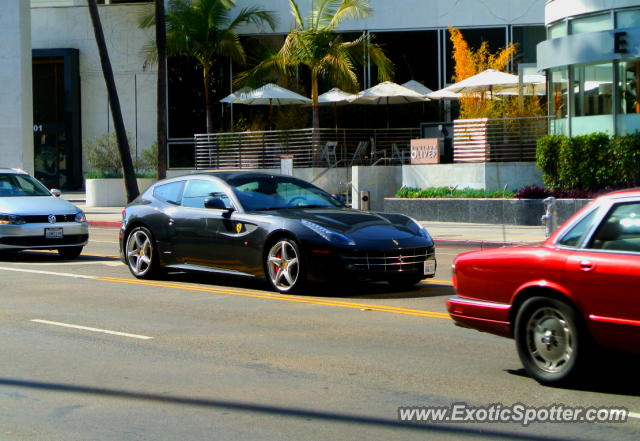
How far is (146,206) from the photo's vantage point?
12.4 meters

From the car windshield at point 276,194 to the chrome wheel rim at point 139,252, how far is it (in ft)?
5.90

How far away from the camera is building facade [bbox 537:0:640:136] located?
67.3ft

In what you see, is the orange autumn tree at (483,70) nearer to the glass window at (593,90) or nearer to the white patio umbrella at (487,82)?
the white patio umbrella at (487,82)

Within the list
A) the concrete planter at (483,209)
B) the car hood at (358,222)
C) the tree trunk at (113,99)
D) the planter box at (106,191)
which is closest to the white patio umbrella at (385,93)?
the concrete planter at (483,209)

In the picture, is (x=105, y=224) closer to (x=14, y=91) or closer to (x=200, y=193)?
(x=14, y=91)

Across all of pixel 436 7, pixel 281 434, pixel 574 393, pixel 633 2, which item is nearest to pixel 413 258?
pixel 574 393

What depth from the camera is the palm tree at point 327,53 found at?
89.2 ft

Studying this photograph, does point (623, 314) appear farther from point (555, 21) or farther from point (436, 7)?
point (436, 7)

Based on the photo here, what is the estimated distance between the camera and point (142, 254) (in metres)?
12.4

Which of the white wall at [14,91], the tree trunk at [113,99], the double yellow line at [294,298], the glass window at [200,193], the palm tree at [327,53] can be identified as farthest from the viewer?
the white wall at [14,91]

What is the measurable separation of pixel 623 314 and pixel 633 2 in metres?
17.0

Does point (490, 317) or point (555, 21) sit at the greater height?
point (555, 21)

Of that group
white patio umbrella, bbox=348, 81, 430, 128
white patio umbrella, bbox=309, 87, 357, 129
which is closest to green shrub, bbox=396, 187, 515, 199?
white patio umbrella, bbox=348, 81, 430, 128

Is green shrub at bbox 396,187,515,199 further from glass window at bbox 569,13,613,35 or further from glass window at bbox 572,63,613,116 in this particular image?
glass window at bbox 569,13,613,35
